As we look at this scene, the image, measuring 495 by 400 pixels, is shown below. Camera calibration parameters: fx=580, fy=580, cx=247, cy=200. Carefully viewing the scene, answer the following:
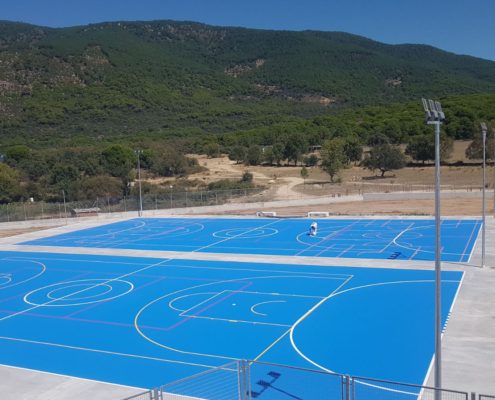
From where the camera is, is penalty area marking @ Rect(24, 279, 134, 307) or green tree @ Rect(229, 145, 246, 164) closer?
penalty area marking @ Rect(24, 279, 134, 307)

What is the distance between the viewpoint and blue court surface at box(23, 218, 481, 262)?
32500 mm

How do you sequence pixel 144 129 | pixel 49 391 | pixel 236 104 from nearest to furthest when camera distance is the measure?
pixel 49 391, pixel 144 129, pixel 236 104

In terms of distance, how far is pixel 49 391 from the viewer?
1487cm

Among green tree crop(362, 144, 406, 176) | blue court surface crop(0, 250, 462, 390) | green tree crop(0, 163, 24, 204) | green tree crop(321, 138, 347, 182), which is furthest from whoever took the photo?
green tree crop(362, 144, 406, 176)

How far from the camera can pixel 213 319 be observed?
20578mm

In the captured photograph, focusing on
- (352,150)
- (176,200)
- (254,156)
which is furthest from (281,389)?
(254,156)

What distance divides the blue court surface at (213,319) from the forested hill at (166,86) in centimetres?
8648

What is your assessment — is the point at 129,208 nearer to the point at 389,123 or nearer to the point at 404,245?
the point at 404,245

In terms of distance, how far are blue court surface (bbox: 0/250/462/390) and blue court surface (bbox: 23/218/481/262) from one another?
4.56 m

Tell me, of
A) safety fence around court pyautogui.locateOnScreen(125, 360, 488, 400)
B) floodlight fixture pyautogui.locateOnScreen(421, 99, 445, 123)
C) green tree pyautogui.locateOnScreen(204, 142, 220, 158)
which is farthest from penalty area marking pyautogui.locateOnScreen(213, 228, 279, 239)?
green tree pyautogui.locateOnScreen(204, 142, 220, 158)

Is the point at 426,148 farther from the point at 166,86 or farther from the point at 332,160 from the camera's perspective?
the point at 166,86

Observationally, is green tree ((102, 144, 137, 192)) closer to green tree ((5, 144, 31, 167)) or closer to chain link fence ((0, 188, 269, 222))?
green tree ((5, 144, 31, 167))

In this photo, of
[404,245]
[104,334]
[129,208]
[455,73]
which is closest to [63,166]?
[129,208]

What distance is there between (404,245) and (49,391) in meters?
23.5
